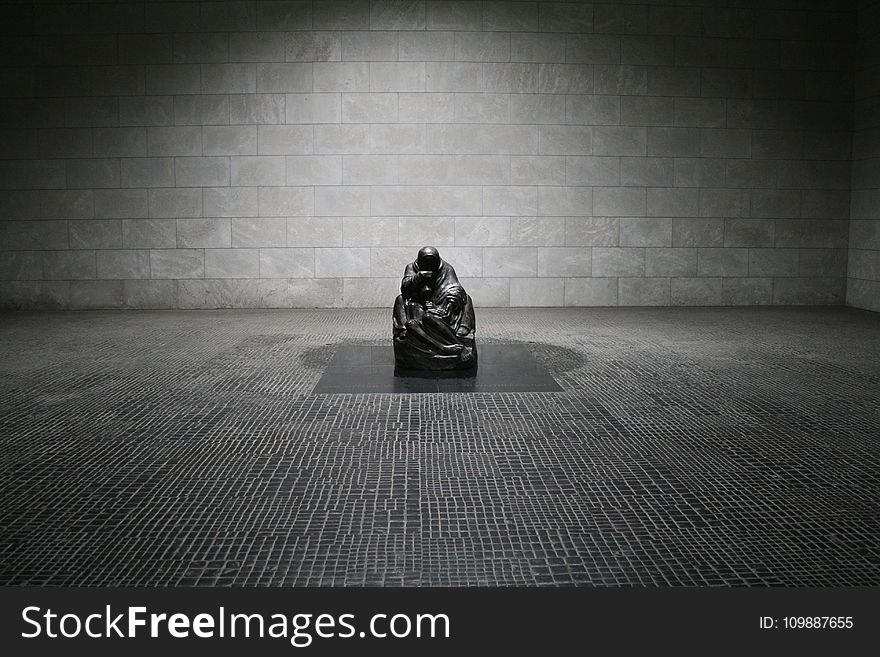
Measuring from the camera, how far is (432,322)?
704cm

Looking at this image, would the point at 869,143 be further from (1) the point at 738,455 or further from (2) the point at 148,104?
(2) the point at 148,104

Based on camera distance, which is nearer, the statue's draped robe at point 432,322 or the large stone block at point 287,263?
the statue's draped robe at point 432,322

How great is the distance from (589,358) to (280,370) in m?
2.97

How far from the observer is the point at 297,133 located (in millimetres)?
12203

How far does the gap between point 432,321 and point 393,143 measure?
5.93 meters

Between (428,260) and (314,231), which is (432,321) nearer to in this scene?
(428,260)

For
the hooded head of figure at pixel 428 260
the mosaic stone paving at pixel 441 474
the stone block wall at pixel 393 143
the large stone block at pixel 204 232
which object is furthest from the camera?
the large stone block at pixel 204 232

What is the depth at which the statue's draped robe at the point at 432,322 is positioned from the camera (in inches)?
278

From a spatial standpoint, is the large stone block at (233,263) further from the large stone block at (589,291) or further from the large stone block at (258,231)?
the large stone block at (589,291)

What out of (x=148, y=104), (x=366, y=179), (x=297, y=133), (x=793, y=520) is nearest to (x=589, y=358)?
(x=793, y=520)

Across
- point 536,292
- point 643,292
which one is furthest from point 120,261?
point 643,292

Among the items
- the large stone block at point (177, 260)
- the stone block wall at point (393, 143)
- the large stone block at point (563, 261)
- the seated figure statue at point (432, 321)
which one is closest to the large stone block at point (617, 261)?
the stone block wall at point (393, 143)

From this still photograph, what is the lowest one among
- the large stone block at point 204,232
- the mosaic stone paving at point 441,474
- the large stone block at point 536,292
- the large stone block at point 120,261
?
the mosaic stone paving at point 441,474

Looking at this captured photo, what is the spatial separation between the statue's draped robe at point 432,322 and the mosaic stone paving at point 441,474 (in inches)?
32.5
